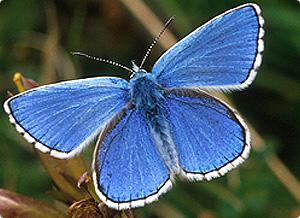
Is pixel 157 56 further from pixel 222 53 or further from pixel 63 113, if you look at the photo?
pixel 63 113

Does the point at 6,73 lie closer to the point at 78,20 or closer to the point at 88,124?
the point at 78,20

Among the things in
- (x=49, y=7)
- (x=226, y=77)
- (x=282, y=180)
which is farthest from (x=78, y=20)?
(x=282, y=180)

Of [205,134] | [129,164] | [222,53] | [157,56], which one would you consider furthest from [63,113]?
[157,56]

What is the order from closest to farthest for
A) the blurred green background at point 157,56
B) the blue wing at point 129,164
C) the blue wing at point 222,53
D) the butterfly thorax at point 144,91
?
the blue wing at point 129,164
the blue wing at point 222,53
the butterfly thorax at point 144,91
the blurred green background at point 157,56

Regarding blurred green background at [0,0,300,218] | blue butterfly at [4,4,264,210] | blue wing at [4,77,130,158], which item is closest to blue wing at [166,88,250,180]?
blue butterfly at [4,4,264,210]

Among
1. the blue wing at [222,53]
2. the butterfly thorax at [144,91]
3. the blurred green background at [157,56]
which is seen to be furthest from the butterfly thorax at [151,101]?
the blurred green background at [157,56]

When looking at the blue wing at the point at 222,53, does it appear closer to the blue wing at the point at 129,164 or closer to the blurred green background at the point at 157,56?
the blue wing at the point at 129,164

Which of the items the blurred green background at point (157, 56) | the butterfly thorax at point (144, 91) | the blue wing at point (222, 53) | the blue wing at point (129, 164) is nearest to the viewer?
the blue wing at point (129, 164)

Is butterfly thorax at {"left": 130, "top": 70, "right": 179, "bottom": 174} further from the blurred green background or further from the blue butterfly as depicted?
the blurred green background
